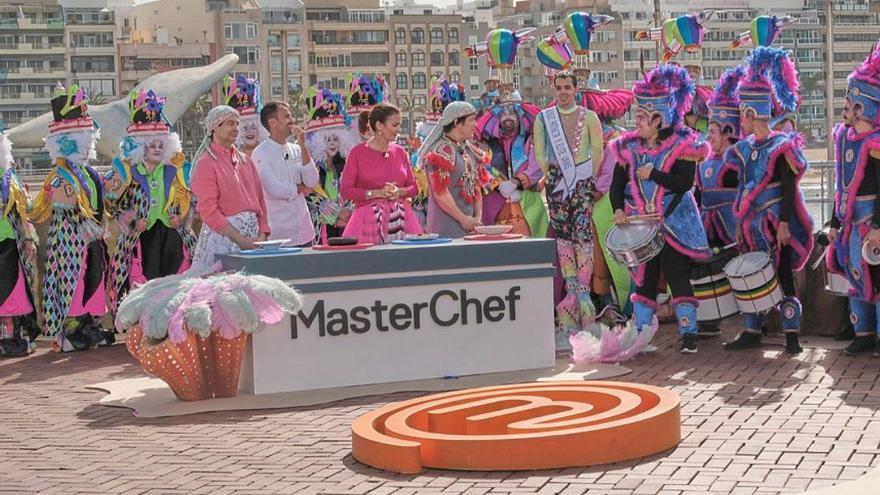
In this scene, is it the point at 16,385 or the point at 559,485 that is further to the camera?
the point at 16,385

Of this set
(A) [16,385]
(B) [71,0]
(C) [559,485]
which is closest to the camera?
(C) [559,485]

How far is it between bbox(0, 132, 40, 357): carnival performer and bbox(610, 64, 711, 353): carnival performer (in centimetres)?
484

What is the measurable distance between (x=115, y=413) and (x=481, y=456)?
10.1 feet

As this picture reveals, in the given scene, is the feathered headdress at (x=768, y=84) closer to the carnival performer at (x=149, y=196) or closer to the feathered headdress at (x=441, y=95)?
the feathered headdress at (x=441, y=95)

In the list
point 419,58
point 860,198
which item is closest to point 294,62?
point 419,58

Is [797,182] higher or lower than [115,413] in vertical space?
higher

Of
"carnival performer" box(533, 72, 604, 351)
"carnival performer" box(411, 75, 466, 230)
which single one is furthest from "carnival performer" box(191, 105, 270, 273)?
"carnival performer" box(411, 75, 466, 230)

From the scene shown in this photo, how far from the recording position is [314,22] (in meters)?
111

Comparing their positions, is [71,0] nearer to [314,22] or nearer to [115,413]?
[314,22]

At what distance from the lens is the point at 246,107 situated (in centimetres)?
1431

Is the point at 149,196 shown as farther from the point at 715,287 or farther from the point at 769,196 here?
the point at 769,196

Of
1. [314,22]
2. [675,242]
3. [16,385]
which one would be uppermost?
[314,22]

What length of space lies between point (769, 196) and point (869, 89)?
1179 mm

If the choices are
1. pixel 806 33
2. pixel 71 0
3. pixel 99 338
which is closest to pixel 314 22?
pixel 71 0
